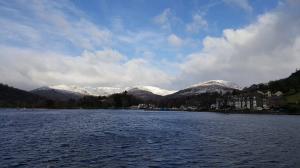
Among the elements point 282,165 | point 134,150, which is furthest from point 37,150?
point 282,165

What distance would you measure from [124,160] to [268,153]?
1478 cm

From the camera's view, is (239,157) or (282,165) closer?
(282,165)

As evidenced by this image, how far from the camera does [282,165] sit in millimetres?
29422

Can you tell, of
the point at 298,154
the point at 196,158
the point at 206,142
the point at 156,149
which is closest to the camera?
the point at 196,158

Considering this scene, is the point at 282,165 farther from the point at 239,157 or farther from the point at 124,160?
the point at 124,160

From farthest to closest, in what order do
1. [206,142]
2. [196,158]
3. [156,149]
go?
[206,142], [156,149], [196,158]

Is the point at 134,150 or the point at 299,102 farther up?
the point at 299,102

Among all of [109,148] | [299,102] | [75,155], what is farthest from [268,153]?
[299,102]

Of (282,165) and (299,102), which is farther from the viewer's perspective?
(299,102)

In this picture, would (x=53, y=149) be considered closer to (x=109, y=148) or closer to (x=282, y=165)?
(x=109, y=148)

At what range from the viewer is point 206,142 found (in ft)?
148

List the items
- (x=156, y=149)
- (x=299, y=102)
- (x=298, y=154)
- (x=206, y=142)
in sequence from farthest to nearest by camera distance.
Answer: (x=299, y=102)
(x=206, y=142)
(x=156, y=149)
(x=298, y=154)

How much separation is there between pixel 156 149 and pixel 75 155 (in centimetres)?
890

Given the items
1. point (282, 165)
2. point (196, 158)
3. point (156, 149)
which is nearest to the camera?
point (282, 165)
